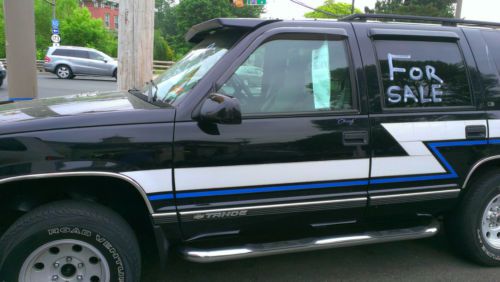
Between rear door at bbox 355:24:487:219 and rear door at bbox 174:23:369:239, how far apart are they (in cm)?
14

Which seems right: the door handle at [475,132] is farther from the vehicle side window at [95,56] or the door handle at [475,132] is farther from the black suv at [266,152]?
the vehicle side window at [95,56]

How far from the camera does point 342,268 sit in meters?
3.62

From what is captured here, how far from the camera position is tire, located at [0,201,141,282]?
8.18 feet

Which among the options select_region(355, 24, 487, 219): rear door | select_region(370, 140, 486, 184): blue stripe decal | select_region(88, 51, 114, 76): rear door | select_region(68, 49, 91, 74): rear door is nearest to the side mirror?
select_region(355, 24, 487, 219): rear door

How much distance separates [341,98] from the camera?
10.1ft

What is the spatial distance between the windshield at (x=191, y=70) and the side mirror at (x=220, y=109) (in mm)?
282

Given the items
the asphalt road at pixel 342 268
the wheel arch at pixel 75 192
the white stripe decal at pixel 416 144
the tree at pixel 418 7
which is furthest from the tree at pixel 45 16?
the white stripe decal at pixel 416 144

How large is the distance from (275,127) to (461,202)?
1777 millimetres

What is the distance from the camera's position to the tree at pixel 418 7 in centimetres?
3309

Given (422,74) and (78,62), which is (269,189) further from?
(78,62)

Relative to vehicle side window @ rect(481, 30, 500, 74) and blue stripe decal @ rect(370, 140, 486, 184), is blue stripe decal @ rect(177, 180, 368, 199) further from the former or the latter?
vehicle side window @ rect(481, 30, 500, 74)

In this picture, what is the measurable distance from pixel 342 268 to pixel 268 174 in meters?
1.30

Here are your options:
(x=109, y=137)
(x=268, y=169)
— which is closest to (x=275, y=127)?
(x=268, y=169)

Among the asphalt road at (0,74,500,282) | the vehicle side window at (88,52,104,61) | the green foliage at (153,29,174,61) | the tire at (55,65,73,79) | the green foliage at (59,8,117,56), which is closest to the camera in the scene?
the asphalt road at (0,74,500,282)
